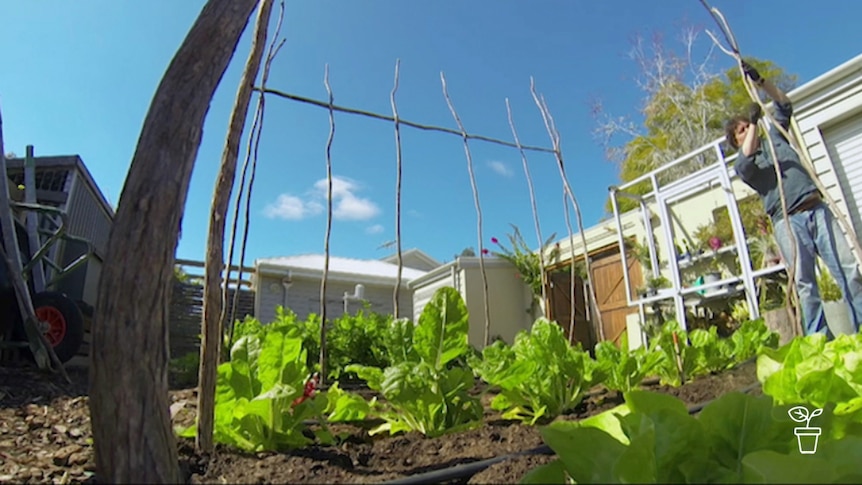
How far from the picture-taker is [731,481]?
1.83ft

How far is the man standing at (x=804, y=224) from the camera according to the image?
2660mm

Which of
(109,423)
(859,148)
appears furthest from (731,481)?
(859,148)

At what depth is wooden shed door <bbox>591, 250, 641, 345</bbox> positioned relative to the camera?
25.8 feet

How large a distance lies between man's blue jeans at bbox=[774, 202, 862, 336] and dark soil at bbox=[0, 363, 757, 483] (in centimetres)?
144

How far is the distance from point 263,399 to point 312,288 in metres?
10.6

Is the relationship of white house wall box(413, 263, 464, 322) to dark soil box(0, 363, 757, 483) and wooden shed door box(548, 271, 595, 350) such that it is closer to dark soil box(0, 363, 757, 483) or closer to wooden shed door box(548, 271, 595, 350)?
wooden shed door box(548, 271, 595, 350)

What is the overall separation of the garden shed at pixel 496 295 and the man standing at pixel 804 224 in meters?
6.65

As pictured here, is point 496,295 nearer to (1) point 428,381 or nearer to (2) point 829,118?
(2) point 829,118

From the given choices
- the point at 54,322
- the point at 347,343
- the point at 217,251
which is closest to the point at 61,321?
the point at 54,322

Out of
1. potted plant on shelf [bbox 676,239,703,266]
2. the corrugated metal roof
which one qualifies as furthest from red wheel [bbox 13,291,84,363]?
the corrugated metal roof

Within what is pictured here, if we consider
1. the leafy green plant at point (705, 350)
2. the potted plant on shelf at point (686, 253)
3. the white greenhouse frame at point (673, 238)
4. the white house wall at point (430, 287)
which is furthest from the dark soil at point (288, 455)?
the white house wall at point (430, 287)

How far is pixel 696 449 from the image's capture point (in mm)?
584

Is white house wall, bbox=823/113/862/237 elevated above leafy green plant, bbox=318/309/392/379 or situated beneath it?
elevated above

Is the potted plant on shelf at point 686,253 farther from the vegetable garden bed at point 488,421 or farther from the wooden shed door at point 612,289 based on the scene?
the vegetable garden bed at point 488,421
